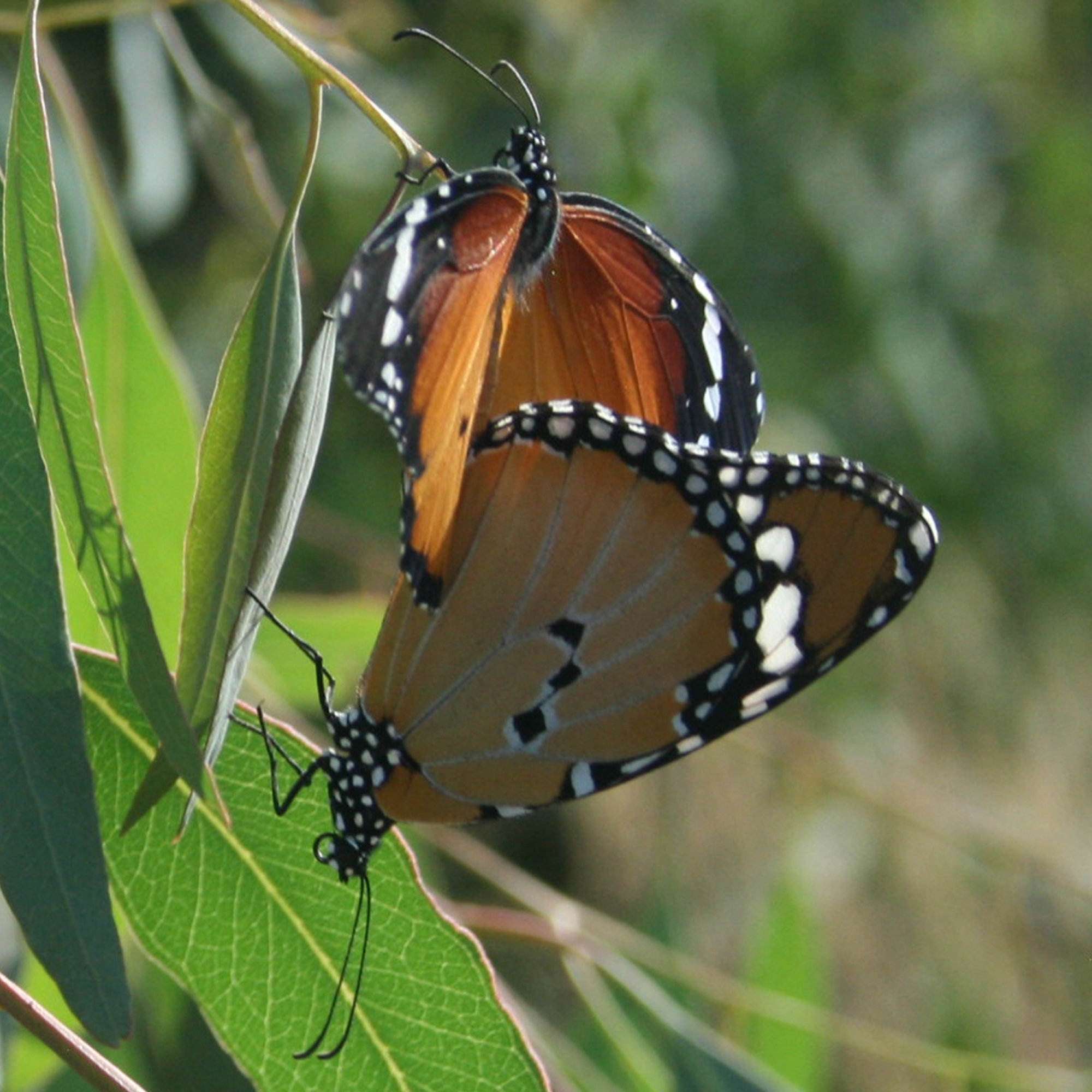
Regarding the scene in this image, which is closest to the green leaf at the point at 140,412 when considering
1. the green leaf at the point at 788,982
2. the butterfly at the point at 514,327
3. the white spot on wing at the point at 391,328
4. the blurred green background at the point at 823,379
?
the blurred green background at the point at 823,379

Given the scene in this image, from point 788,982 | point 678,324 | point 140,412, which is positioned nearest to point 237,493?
point 678,324

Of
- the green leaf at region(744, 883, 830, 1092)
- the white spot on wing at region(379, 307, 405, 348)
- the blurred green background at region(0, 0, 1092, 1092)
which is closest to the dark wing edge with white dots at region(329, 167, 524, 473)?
the white spot on wing at region(379, 307, 405, 348)

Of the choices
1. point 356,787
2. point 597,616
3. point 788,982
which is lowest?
point 356,787

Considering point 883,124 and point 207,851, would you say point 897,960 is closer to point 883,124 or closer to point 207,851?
point 883,124

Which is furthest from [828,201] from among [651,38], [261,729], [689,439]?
[261,729]

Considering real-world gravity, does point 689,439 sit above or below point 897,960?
below

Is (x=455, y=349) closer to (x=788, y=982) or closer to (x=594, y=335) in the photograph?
(x=594, y=335)
